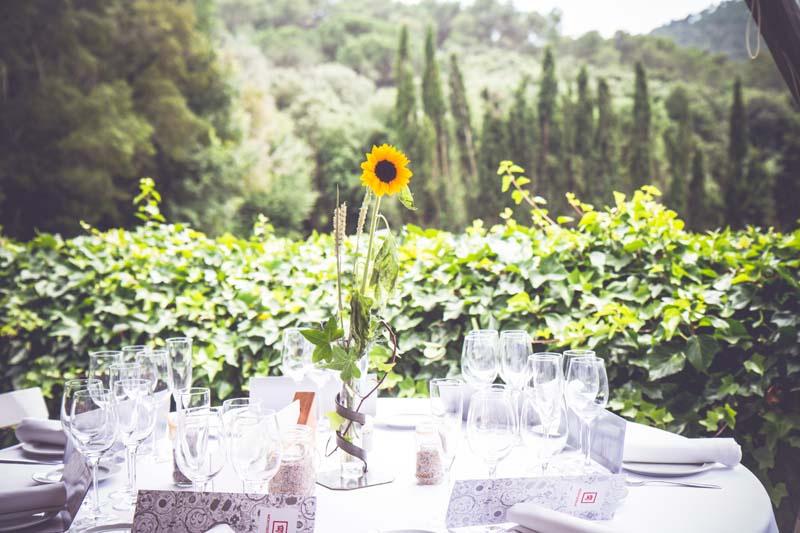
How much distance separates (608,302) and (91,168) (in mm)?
8522

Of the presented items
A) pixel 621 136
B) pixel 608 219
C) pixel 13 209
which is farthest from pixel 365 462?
pixel 13 209

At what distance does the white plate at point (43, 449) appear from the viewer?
1.28 meters

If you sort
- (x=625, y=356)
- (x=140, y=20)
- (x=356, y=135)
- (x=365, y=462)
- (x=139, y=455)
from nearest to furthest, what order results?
(x=365, y=462) → (x=139, y=455) → (x=625, y=356) → (x=140, y=20) → (x=356, y=135)

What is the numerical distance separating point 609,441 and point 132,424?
0.80m

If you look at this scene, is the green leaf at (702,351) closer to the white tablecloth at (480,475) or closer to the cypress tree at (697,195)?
the white tablecloth at (480,475)

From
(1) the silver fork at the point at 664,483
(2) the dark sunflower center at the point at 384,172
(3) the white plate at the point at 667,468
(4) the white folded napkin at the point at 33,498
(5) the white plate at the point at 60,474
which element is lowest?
(1) the silver fork at the point at 664,483

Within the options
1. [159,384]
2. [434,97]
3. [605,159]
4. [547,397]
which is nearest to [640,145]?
[605,159]

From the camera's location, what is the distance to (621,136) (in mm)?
8281

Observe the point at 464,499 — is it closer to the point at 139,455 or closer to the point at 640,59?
Answer: the point at 139,455

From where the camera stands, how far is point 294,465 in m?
0.96

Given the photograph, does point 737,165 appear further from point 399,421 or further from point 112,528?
point 112,528

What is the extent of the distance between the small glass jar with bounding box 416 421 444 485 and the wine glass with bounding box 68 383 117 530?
49 cm

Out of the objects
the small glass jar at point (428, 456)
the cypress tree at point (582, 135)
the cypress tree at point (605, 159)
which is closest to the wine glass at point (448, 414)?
the small glass jar at point (428, 456)

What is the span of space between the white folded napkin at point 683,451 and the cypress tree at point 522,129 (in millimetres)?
7961
